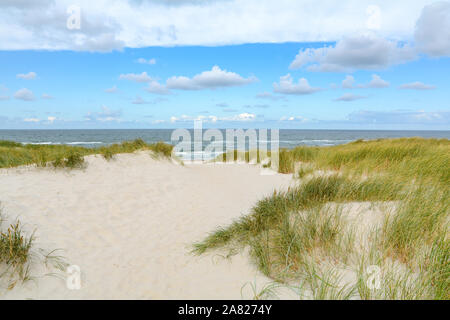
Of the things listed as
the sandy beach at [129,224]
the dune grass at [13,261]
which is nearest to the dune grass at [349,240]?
the sandy beach at [129,224]

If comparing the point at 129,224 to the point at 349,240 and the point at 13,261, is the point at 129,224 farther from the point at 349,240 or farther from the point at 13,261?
the point at 349,240

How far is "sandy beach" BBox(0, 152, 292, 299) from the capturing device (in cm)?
346

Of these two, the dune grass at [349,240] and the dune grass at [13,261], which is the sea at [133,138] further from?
the dune grass at [13,261]

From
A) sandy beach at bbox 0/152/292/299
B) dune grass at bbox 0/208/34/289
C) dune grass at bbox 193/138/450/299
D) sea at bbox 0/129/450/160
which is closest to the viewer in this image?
dune grass at bbox 193/138/450/299

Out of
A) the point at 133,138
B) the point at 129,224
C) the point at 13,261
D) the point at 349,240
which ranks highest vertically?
the point at 133,138

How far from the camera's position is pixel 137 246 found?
16.2 feet

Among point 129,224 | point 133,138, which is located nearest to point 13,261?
point 129,224

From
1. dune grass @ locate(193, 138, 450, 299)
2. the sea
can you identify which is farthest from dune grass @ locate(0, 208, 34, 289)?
the sea

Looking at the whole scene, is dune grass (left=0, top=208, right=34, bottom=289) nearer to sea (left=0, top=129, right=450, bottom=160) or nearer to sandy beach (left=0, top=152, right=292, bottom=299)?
sandy beach (left=0, top=152, right=292, bottom=299)

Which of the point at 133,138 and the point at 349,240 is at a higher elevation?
the point at 133,138

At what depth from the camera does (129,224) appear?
19.5ft

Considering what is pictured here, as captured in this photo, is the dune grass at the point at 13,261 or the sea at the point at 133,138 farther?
the sea at the point at 133,138

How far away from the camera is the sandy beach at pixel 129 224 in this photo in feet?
11.4
